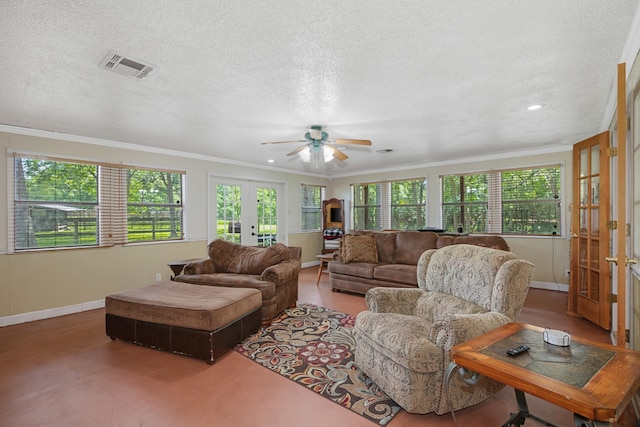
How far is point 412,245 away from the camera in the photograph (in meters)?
4.88

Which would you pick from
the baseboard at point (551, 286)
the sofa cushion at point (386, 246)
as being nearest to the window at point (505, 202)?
the baseboard at point (551, 286)

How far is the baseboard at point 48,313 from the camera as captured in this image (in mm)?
3531

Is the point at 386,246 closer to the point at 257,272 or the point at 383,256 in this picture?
the point at 383,256

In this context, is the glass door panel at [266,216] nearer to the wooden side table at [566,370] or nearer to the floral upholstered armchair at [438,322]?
the floral upholstered armchair at [438,322]

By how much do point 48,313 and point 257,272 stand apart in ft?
8.77

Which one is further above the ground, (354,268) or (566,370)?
(566,370)

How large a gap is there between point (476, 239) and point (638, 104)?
2807 millimetres

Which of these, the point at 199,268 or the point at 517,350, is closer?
the point at 517,350

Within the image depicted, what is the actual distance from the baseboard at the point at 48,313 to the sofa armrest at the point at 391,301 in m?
3.95

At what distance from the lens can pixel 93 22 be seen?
170 centimetres

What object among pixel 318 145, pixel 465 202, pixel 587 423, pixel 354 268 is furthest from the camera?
pixel 465 202

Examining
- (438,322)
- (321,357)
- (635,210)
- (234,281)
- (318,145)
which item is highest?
(318,145)

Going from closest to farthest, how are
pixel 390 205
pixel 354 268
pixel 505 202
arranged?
pixel 354 268 → pixel 505 202 → pixel 390 205

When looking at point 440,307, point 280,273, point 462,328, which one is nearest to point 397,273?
point 280,273
